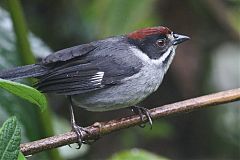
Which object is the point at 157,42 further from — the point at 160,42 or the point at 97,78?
the point at 97,78

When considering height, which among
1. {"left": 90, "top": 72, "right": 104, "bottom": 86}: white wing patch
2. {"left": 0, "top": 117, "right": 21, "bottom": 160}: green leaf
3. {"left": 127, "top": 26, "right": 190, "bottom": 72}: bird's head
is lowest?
{"left": 90, "top": 72, "right": 104, "bottom": 86}: white wing patch

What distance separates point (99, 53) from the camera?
305 cm

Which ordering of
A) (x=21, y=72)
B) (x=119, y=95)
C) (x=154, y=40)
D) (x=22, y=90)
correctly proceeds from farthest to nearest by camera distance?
1. (x=154, y=40)
2. (x=119, y=95)
3. (x=21, y=72)
4. (x=22, y=90)

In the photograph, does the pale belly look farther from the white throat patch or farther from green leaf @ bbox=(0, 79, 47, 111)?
green leaf @ bbox=(0, 79, 47, 111)

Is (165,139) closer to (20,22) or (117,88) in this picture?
(117,88)

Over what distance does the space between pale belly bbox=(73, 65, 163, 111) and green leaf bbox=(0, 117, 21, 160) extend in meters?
1.46

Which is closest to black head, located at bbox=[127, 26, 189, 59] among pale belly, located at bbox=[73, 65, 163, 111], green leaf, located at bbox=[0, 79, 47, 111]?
pale belly, located at bbox=[73, 65, 163, 111]

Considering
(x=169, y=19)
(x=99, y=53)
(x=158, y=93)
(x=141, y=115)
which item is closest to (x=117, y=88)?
(x=99, y=53)

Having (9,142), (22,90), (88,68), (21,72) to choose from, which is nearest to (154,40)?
(88,68)

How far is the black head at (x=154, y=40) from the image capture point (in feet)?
10.3

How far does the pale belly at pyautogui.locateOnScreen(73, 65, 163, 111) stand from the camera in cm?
296

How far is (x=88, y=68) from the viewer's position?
9.83 feet

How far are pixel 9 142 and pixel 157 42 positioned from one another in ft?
6.03

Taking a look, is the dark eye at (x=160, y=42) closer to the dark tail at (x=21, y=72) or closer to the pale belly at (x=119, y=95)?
the pale belly at (x=119, y=95)
